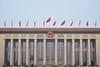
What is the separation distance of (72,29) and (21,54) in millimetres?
14301

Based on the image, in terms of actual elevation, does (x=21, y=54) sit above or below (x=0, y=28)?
below

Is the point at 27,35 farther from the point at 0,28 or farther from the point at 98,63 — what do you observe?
the point at 98,63

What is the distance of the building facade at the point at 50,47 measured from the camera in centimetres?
7581

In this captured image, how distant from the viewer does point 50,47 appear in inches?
3076

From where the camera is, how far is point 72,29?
76.1 meters

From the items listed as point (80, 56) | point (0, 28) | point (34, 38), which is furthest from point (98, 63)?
point (0, 28)

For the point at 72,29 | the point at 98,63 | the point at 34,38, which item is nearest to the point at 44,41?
the point at 34,38

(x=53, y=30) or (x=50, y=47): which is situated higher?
(x=53, y=30)

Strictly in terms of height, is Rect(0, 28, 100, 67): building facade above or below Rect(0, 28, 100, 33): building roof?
below

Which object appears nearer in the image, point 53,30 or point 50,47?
point 53,30

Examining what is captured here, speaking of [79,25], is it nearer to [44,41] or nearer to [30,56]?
[44,41]

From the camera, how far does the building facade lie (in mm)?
75812

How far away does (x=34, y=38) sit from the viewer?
76.3 m

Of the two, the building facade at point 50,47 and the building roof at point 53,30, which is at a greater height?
the building roof at point 53,30
